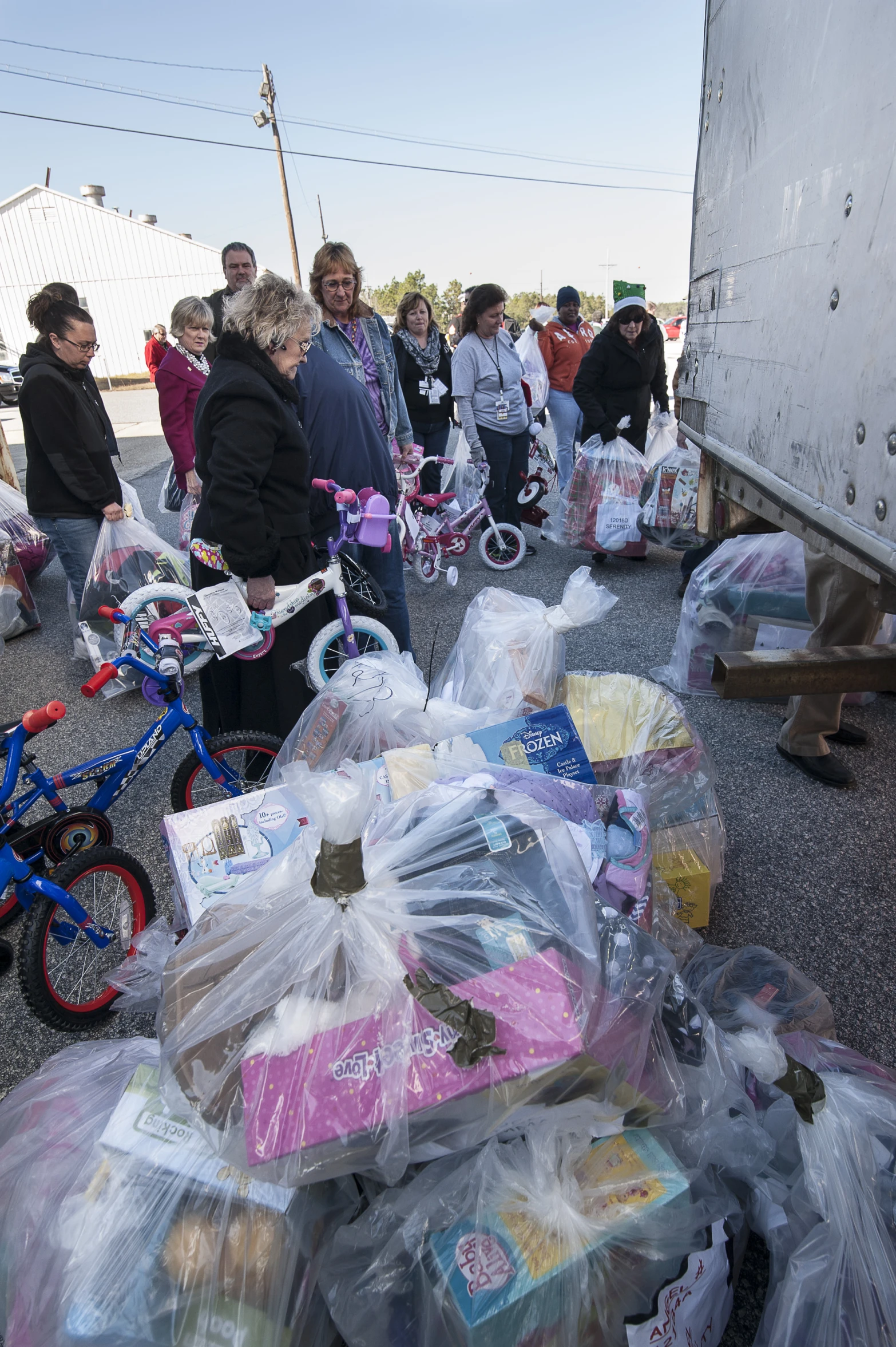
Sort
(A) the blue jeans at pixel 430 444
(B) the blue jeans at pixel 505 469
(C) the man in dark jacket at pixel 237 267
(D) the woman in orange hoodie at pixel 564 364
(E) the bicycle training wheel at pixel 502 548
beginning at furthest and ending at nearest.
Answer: (D) the woman in orange hoodie at pixel 564 364 → (A) the blue jeans at pixel 430 444 → (E) the bicycle training wheel at pixel 502 548 → (B) the blue jeans at pixel 505 469 → (C) the man in dark jacket at pixel 237 267

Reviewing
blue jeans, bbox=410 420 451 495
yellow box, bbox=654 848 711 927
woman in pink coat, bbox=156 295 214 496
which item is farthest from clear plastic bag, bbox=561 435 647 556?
yellow box, bbox=654 848 711 927

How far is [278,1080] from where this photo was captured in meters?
0.95

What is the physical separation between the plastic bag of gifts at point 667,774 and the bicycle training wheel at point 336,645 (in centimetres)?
95

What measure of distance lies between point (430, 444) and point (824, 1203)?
212 inches

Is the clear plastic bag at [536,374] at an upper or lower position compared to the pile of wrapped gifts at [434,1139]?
upper

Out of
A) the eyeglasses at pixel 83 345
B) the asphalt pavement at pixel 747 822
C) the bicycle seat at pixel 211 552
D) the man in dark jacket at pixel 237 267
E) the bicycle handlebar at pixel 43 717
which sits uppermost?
the man in dark jacket at pixel 237 267

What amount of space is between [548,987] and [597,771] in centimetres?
106

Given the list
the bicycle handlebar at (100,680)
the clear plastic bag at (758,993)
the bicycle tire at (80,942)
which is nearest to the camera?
the clear plastic bag at (758,993)

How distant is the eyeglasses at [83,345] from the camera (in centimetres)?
333

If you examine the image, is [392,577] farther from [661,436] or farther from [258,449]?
[661,436]

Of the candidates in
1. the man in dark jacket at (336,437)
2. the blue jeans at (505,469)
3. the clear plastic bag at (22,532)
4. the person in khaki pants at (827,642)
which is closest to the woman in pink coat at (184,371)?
the man in dark jacket at (336,437)

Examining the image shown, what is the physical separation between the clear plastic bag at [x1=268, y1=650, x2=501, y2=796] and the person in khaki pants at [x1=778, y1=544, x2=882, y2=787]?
1355 mm

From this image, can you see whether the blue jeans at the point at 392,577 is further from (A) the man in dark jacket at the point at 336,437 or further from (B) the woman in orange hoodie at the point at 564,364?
(B) the woman in orange hoodie at the point at 564,364

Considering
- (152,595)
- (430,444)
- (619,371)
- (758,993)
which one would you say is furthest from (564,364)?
(758,993)
